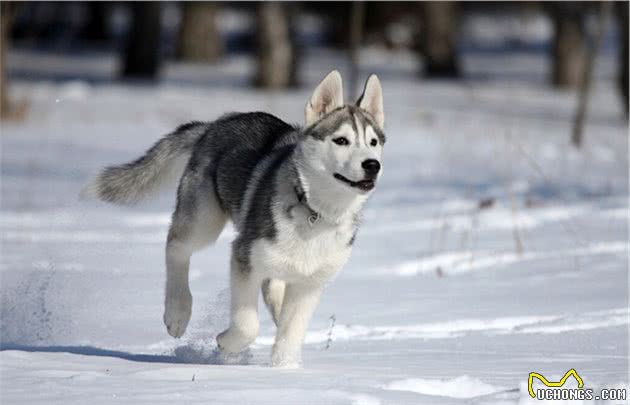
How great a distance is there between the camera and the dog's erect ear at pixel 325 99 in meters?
5.49

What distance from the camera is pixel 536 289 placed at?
757 cm

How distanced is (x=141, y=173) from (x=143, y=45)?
2013 cm

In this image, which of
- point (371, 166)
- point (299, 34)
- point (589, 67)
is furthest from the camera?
point (299, 34)

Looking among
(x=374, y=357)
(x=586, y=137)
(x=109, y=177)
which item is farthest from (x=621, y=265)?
(x=586, y=137)

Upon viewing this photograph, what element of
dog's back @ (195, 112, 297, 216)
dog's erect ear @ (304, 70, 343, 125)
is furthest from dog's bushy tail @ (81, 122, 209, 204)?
dog's erect ear @ (304, 70, 343, 125)

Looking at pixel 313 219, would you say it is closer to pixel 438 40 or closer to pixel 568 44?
pixel 568 44

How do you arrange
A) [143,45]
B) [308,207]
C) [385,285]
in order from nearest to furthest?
[308,207], [385,285], [143,45]

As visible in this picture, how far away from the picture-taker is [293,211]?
536 centimetres

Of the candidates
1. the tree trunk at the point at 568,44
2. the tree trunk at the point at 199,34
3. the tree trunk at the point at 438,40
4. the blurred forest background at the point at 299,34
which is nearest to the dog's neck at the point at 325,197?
the blurred forest background at the point at 299,34

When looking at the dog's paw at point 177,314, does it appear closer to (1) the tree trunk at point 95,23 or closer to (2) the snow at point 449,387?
(2) the snow at point 449,387

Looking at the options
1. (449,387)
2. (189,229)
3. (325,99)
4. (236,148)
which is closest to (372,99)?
(325,99)

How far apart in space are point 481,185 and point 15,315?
6509 mm

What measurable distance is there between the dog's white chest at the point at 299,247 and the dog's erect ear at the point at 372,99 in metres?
0.62

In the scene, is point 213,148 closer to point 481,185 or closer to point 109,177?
point 109,177
